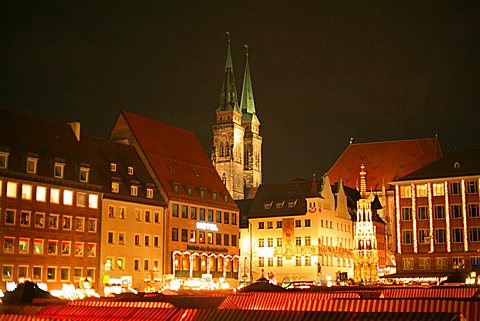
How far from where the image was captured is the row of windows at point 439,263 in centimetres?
7760

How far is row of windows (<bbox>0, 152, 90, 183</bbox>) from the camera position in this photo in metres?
59.8

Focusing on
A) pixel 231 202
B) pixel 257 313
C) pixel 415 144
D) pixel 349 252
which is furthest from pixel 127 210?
pixel 415 144

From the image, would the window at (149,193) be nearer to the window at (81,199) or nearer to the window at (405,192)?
the window at (81,199)

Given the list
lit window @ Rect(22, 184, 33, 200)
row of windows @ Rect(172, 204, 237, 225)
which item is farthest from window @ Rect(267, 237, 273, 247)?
lit window @ Rect(22, 184, 33, 200)

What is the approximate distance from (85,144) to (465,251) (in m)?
40.3

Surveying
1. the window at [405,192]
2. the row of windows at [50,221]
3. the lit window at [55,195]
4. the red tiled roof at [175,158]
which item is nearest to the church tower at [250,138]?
the red tiled roof at [175,158]

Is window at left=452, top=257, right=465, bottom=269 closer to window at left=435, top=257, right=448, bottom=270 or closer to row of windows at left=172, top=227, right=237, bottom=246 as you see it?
window at left=435, top=257, right=448, bottom=270

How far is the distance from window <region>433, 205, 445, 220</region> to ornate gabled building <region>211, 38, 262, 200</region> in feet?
273

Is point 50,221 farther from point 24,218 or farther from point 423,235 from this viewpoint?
point 423,235

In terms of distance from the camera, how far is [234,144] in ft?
550

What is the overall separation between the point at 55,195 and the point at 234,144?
345 feet

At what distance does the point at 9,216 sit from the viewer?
195 ft

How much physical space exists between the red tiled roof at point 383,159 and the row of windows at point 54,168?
2838 inches

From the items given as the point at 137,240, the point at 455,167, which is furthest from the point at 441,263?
the point at 137,240
